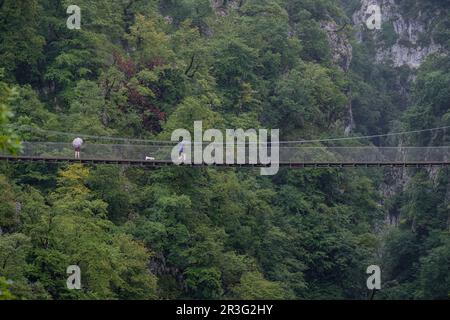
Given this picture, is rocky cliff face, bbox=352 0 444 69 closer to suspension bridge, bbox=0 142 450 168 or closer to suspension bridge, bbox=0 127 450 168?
suspension bridge, bbox=0 127 450 168

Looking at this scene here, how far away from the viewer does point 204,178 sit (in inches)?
1439

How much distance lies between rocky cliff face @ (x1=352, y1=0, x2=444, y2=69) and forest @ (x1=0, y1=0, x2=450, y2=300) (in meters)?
7.24

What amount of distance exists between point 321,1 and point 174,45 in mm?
10860

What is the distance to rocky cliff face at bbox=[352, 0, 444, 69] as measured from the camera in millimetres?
59938

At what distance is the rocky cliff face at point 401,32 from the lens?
59938 millimetres

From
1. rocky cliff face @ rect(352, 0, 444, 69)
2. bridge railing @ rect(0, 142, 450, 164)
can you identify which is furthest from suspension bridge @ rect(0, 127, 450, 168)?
rocky cliff face @ rect(352, 0, 444, 69)

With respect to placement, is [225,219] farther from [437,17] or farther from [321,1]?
[437,17]

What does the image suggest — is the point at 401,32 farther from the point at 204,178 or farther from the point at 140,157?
the point at 140,157

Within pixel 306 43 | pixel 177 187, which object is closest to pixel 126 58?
pixel 177 187

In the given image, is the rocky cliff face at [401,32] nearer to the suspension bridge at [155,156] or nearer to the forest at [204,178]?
the forest at [204,178]

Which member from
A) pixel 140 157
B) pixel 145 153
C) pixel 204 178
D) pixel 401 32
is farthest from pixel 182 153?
pixel 401 32

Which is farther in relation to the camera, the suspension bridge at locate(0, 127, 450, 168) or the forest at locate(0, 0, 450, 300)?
the forest at locate(0, 0, 450, 300)

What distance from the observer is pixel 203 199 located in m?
36.2

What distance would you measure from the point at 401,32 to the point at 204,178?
28.9 m
